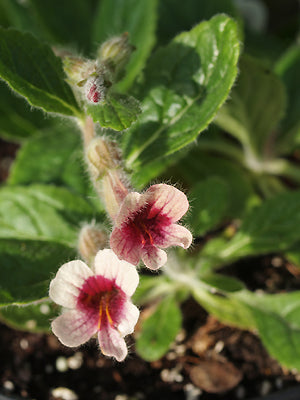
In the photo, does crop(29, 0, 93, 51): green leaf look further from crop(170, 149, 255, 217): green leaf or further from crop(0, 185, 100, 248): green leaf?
crop(0, 185, 100, 248): green leaf

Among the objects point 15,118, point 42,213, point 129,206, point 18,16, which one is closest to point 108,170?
point 129,206

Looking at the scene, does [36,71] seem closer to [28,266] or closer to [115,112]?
[115,112]

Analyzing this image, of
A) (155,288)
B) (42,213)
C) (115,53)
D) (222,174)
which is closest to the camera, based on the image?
(115,53)

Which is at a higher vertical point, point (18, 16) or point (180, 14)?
point (18, 16)

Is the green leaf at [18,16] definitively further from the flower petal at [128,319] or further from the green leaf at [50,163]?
the flower petal at [128,319]

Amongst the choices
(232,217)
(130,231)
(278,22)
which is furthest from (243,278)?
(278,22)

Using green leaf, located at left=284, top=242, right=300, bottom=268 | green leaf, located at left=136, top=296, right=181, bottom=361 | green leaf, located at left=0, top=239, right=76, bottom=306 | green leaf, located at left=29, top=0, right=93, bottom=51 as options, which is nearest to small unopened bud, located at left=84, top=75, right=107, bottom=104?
green leaf, located at left=0, top=239, right=76, bottom=306
